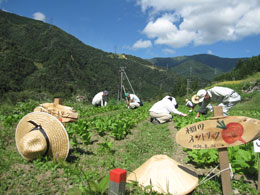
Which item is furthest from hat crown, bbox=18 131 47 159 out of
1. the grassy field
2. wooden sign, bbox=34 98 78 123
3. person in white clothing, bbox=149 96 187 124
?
person in white clothing, bbox=149 96 187 124

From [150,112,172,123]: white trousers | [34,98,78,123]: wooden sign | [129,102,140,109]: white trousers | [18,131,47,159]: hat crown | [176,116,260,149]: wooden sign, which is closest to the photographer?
[176,116,260,149]: wooden sign

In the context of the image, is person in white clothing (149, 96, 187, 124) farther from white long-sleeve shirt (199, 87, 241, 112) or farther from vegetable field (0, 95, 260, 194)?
vegetable field (0, 95, 260, 194)

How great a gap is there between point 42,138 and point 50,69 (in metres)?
75.9

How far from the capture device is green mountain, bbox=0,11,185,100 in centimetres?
5697

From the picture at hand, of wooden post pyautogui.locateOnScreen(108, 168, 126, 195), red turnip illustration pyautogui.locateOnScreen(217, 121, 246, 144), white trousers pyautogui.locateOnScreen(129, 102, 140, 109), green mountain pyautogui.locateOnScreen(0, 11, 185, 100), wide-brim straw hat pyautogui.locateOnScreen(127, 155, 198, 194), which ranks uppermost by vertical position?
green mountain pyautogui.locateOnScreen(0, 11, 185, 100)

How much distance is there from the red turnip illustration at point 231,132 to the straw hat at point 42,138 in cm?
235

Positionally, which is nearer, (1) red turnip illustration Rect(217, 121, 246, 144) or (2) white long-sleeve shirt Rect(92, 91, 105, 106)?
(1) red turnip illustration Rect(217, 121, 246, 144)

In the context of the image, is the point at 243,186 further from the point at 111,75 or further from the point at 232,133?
the point at 111,75

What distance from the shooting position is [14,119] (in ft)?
20.2

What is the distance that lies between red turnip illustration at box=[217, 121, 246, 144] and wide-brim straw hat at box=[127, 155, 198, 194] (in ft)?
2.43

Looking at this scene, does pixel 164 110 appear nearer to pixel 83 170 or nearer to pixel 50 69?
pixel 83 170

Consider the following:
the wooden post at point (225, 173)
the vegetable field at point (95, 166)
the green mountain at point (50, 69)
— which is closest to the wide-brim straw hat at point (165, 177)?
the vegetable field at point (95, 166)

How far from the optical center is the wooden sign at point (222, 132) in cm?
231

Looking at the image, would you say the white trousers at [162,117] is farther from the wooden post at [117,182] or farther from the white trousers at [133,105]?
the wooden post at [117,182]
